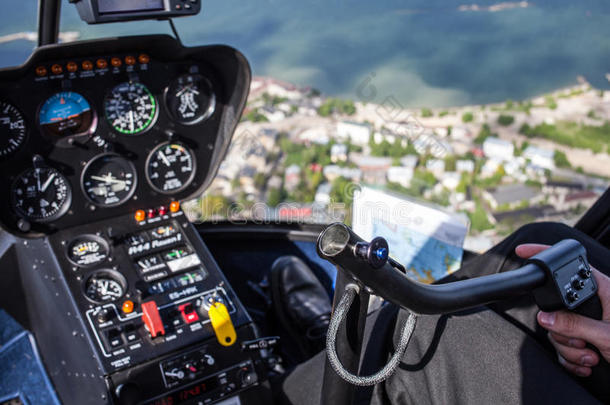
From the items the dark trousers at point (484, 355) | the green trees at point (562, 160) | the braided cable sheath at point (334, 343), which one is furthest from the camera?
the green trees at point (562, 160)

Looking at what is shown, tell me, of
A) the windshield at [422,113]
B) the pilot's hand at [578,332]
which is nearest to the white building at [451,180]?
the windshield at [422,113]

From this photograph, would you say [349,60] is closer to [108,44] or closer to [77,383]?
[108,44]

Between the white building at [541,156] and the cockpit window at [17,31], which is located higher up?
the cockpit window at [17,31]

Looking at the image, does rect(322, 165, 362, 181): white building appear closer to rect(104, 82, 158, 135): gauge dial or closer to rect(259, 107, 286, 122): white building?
rect(259, 107, 286, 122): white building

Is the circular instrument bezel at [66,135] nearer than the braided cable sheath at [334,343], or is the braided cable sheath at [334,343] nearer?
the braided cable sheath at [334,343]

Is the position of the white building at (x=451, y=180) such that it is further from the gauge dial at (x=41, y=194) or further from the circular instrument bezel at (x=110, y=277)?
the gauge dial at (x=41, y=194)

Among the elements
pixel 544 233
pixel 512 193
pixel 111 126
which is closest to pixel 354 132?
pixel 512 193

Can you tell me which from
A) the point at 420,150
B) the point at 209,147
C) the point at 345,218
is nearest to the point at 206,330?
the point at 209,147
